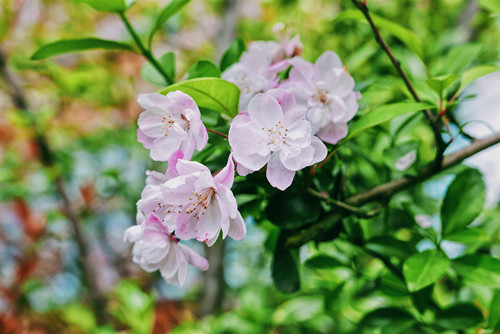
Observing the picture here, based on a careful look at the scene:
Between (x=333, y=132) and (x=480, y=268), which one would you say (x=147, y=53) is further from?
(x=480, y=268)

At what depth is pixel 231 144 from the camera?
0.39m

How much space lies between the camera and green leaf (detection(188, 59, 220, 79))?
496 mm

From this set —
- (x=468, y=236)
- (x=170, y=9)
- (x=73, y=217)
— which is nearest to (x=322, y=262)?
(x=468, y=236)

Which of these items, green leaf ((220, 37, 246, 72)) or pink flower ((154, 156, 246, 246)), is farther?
green leaf ((220, 37, 246, 72))

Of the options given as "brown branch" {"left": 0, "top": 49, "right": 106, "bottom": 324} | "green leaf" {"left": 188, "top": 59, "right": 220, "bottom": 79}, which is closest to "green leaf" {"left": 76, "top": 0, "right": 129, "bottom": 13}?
"green leaf" {"left": 188, "top": 59, "right": 220, "bottom": 79}

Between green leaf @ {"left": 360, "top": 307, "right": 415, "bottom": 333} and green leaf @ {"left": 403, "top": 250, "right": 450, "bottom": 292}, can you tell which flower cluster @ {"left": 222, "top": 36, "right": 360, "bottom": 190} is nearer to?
green leaf @ {"left": 403, "top": 250, "right": 450, "bottom": 292}

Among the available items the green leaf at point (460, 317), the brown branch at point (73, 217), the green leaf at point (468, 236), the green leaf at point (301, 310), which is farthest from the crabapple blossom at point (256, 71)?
the brown branch at point (73, 217)

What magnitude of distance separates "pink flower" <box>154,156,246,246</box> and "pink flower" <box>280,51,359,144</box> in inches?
5.7

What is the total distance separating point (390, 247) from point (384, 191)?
Result: 10 cm

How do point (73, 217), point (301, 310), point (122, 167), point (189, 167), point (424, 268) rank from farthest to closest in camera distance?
point (122, 167)
point (73, 217)
point (301, 310)
point (424, 268)
point (189, 167)

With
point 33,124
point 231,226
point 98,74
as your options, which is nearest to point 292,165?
point 231,226

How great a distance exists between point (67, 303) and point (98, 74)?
1713mm

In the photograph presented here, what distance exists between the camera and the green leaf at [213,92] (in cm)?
41

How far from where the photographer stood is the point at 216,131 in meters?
0.45
